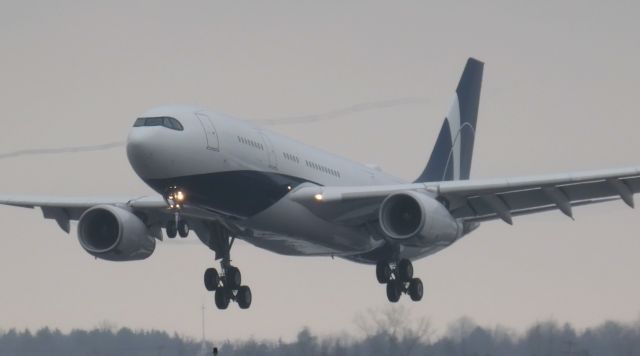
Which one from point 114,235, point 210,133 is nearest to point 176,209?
point 210,133

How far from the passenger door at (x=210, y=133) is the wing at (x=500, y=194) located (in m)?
3.85

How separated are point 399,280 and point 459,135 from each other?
35.2 feet

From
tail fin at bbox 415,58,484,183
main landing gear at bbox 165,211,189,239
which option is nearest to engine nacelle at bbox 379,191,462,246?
main landing gear at bbox 165,211,189,239

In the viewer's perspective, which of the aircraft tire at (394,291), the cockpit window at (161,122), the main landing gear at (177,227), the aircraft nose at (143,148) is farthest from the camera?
the aircraft tire at (394,291)

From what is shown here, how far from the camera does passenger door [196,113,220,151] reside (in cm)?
4834

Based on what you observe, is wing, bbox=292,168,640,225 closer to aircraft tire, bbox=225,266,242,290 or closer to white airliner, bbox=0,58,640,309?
white airliner, bbox=0,58,640,309

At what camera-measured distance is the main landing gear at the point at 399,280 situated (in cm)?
5606

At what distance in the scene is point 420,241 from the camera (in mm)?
51688

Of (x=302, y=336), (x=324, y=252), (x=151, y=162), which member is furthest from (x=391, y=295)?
(x=151, y=162)

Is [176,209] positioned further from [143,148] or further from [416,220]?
[416,220]

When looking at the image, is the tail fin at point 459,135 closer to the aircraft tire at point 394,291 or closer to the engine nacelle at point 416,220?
the aircraft tire at point 394,291

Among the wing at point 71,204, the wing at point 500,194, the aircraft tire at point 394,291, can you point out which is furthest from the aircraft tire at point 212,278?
the aircraft tire at point 394,291

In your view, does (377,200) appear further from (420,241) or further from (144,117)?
(144,117)

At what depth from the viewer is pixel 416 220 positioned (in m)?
52.3
